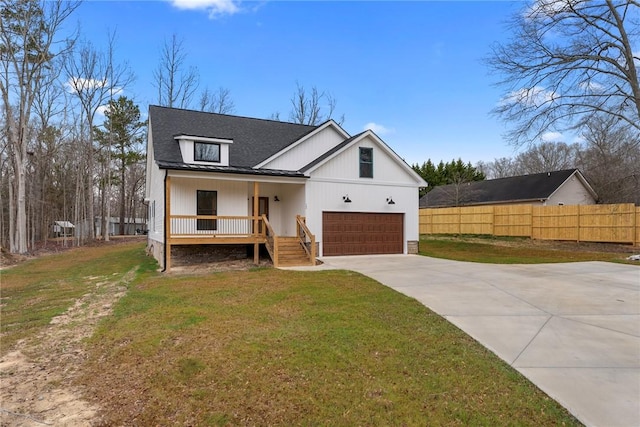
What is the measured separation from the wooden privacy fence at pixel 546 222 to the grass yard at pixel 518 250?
0.58 metres

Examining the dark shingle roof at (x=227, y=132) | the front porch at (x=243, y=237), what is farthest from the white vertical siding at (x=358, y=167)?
the dark shingle roof at (x=227, y=132)

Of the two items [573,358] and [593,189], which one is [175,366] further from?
[593,189]

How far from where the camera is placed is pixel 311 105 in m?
33.3

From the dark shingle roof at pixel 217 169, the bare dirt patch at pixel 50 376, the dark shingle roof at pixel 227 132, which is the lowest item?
the bare dirt patch at pixel 50 376

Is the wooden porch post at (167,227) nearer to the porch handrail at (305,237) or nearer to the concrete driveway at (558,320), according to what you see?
the porch handrail at (305,237)

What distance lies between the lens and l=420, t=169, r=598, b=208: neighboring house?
27219mm

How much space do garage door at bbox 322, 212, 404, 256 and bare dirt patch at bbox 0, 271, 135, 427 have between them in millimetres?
9266

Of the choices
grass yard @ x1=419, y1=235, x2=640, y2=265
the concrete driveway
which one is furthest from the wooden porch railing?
grass yard @ x1=419, y1=235, x2=640, y2=265

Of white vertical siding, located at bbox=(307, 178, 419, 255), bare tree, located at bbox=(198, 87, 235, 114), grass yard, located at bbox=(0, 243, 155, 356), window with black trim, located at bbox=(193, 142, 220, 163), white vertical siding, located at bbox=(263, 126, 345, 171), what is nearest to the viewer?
grass yard, located at bbox=(0, 243, 155, 356)

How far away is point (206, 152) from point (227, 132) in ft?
8.45

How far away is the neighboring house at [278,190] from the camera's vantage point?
13.3m

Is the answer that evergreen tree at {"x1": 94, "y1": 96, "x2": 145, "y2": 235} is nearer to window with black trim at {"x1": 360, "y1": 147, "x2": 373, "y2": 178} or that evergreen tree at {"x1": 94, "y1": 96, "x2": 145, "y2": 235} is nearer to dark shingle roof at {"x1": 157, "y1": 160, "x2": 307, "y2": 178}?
dark shingle roof at {"x1": 157, "y1": 160, "x2": 307, "y2": 178}

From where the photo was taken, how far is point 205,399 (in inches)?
145

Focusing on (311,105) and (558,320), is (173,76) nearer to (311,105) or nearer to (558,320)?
(311,105)
